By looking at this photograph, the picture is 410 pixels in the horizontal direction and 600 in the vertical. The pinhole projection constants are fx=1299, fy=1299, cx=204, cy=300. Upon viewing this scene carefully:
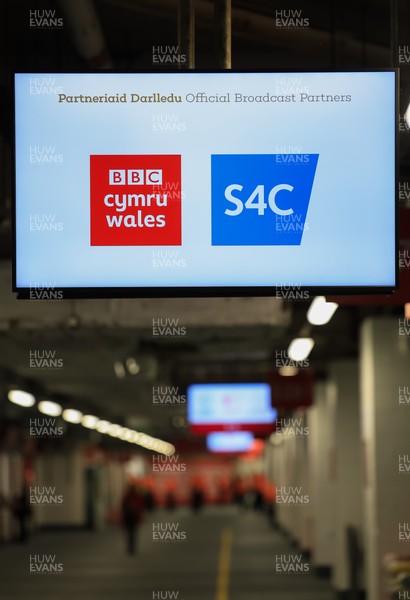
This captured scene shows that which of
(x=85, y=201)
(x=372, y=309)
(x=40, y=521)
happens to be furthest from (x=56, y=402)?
(x=40, y=521)

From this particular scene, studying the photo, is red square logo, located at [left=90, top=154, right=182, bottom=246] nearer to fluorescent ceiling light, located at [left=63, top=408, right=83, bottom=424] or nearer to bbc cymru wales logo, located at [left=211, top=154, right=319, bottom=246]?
bbc cymru wales logo, located at [left=211, top=154, right=319, bottom=246]

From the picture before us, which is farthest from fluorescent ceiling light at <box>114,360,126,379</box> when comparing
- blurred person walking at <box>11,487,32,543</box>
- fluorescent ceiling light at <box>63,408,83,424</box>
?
blurred person walking at <box>11,487,32,543</box>

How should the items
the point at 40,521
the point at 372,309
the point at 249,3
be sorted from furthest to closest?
1. the point at 40,521
2. the point at 372,309
3. the point at 249,3

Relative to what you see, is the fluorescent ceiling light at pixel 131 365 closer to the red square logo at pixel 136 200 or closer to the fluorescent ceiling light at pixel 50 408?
the fluorescent ceiling light at pixel 50 408

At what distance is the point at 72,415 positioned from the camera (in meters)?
28.8

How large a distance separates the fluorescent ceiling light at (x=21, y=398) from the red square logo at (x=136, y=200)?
14.7 meters

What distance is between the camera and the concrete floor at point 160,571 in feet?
69.4

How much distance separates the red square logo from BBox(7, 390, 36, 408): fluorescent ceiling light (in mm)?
14735

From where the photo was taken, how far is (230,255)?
6145 mm

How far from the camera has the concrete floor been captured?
69.4ft

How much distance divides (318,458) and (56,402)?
505cm

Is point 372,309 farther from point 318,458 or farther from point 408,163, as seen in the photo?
point 318,458

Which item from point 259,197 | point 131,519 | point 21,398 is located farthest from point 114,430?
point 259,197

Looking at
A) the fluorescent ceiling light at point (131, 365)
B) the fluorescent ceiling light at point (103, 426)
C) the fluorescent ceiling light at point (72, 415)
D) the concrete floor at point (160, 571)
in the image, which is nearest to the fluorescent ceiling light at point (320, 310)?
the fluorescent ceiling light at point (131, 365)
